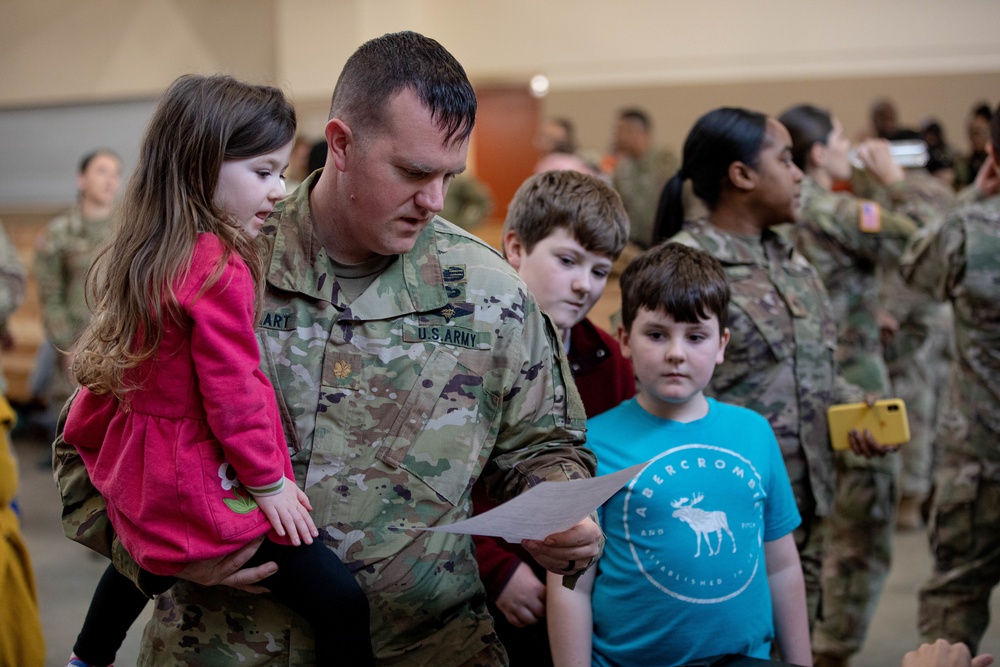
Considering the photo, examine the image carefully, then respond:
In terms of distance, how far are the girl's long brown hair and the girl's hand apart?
253mm

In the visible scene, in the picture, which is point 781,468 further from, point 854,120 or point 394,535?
point 854,120

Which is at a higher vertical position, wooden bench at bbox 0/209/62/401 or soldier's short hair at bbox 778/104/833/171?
soldier's short hair at bbox 778/104/833/171

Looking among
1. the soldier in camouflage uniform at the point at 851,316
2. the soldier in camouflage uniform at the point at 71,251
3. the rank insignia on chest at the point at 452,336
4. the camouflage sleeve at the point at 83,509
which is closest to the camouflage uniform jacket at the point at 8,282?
the soldier in camouflage uniform at the point at 71,251

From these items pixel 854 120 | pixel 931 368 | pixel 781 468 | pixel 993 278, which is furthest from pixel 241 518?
pixel 854 120

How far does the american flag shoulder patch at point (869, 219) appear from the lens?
3139 millimetres

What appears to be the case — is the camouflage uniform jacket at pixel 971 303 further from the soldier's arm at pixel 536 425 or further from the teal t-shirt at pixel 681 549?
the soldier's arm at pixel 536 425

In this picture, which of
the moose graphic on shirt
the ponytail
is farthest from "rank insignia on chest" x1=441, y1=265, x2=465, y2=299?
the ponytail

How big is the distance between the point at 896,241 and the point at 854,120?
728 cm

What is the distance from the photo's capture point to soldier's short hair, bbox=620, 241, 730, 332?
5.89ft

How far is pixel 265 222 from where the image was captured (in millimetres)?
1521

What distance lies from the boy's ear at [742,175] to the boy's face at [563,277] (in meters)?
0.57

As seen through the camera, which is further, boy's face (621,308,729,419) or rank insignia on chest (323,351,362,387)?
boy's face (621,308,729,419)

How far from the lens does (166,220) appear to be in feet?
4.33

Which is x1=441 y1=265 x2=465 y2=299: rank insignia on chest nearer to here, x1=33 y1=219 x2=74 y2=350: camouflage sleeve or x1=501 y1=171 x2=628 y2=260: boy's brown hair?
x1=501 y1=171 x2=628 y2=260: boy's brown hair
